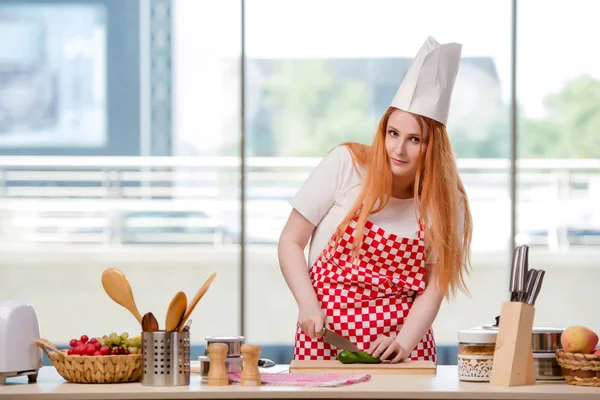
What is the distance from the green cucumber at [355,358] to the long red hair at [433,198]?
291 mm

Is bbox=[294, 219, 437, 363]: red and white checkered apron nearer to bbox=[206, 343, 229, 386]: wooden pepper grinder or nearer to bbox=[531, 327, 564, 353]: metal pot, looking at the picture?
bbox=[531, 327, 564, 353]: metal pot

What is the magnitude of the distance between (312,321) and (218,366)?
1.26 feet

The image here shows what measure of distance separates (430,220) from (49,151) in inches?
104

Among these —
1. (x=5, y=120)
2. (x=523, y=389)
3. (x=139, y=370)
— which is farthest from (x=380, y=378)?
(x=5, y=120)

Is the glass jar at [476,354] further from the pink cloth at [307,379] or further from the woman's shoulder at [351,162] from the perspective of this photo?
the woman's shoulder at [351,162]

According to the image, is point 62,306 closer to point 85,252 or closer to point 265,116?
point 85,252

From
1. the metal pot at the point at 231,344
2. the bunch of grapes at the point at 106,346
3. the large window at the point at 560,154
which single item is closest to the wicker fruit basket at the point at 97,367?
the bunch of grapes at the point at 106,346

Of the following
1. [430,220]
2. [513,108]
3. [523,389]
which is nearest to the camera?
[523,389]

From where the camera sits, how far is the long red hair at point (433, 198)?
7.80ft

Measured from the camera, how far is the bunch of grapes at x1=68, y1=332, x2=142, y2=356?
6.63 ft

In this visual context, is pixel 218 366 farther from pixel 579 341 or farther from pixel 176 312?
pixel 579 341

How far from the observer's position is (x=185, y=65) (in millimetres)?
4605

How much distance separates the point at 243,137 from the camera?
459cm

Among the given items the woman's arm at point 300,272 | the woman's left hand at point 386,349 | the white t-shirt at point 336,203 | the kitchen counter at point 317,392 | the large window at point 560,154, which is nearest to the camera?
the kitchen counter at point 317,392
